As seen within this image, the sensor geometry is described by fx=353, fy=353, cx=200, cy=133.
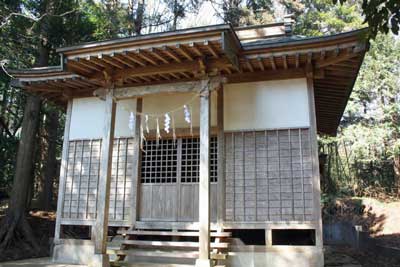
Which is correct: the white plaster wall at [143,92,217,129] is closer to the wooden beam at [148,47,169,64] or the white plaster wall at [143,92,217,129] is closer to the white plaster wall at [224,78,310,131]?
the white plaster wall at [224,78,310,131]

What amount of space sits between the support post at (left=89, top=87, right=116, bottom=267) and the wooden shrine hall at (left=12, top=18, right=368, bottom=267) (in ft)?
0.06

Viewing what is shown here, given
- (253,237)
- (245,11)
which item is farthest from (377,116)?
(253,237)

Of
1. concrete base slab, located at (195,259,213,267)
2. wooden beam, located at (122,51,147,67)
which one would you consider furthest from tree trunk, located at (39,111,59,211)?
concrete base slab, located at (195,259,213,267)

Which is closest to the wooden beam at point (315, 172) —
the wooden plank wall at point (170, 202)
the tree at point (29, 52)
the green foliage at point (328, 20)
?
the wooden plank wall at point (170, 202)

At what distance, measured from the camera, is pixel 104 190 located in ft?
20.9

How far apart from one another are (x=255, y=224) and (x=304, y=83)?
281 centimetres

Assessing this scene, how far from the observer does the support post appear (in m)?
6.12

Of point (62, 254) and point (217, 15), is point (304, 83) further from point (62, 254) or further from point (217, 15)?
point (217, 15)

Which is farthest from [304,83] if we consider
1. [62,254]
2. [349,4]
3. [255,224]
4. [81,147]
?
[349,4]

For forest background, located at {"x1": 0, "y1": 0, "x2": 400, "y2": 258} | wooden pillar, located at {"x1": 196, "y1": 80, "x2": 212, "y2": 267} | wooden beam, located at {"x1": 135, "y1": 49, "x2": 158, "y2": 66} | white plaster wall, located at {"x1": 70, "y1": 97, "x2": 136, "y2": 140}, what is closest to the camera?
wooden pillar, located at {"x1": 196, "y1": 80, "x2": 212, "y2": 267}

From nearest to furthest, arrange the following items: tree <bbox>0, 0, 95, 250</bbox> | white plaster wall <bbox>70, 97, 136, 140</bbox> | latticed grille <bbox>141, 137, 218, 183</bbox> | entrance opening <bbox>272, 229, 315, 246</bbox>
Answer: latticed grille <bbox>141, 137, 218, 183</bbox>
white plaster wall <bbox>70, 97, 136, 140</bbox>
entrance opening <bbox>272, 229, 315, 246</bbox>
tree <bbox>0, 0, 95, 250</bbox>

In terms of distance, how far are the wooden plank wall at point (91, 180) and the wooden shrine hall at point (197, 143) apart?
2cm

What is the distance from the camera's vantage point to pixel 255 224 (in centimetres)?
645

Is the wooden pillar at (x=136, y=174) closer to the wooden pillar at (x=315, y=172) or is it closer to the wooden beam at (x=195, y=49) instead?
the wooden beam at (x=195, y=49)
